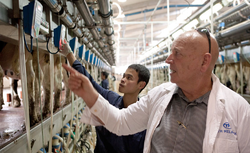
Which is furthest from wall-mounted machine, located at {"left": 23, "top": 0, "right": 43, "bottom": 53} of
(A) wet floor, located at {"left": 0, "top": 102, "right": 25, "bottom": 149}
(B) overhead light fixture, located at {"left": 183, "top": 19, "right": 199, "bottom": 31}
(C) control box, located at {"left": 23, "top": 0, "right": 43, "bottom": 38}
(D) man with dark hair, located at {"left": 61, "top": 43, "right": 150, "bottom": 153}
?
(B) overhead light fixture, located at {"left": 183, "top": 19, "right": 199, "bottom": 31}

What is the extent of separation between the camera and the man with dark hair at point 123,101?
1185 millimetres

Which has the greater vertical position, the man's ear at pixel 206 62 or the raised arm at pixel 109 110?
the man's ear at pixel 206 62

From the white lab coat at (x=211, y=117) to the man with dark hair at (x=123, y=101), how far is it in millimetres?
233

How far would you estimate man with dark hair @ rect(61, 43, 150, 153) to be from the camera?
3.89ft

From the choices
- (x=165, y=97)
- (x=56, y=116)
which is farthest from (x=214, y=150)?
(x=56, y=116)

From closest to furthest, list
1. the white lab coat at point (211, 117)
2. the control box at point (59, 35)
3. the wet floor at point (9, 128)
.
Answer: the white lab coat at point (211, 117)
the wet floor at point (9, 128)
the control box at point (59, 35)

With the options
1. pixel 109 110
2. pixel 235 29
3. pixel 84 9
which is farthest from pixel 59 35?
pixel 235 29

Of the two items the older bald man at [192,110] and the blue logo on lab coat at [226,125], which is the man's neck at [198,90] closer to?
the older bald man at [192,110]

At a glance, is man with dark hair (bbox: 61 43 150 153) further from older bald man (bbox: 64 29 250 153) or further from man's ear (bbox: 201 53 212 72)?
man's ear (bbox: 201 53 212 72)

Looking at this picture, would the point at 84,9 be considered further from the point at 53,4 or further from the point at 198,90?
the point at 198,90

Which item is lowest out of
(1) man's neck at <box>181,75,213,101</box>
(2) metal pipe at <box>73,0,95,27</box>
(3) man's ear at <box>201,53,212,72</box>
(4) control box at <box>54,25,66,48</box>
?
(1) man's neck at <box>181,75,213,101</box>

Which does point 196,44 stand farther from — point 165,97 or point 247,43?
point 247,43

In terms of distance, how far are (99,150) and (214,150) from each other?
80 centimetres

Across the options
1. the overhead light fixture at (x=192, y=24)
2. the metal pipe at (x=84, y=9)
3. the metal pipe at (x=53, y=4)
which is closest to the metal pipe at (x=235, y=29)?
the overhead light fixture at (x=192, y=24)
